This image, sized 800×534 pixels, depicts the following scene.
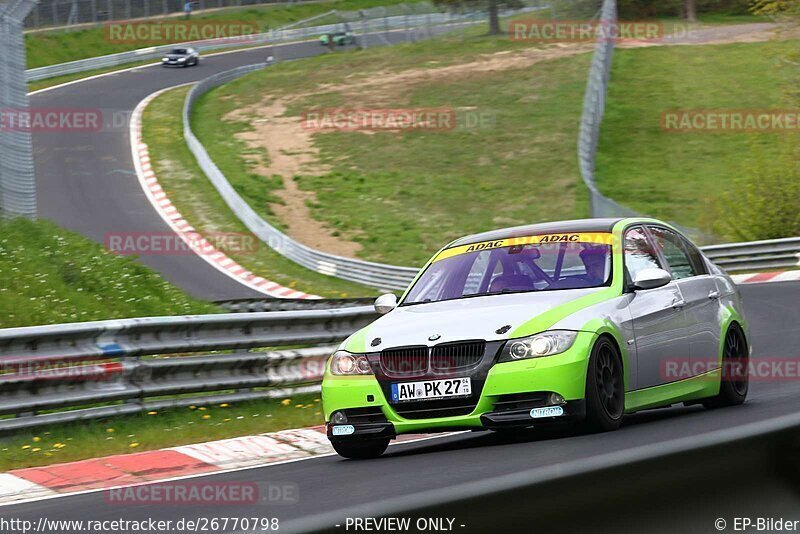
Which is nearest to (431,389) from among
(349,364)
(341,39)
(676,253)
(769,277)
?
(349,364)

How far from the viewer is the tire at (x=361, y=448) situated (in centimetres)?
846

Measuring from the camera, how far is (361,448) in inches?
334

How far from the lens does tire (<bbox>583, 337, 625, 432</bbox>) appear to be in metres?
7.79

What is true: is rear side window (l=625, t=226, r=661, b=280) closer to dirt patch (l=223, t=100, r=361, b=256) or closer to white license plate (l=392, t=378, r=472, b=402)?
white license plate (l=392, t=378, r=472, b=402)

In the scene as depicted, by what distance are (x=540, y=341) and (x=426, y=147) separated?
39.8 meters

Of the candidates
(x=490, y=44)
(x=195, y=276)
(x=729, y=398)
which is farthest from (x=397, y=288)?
(x=490, y=44)

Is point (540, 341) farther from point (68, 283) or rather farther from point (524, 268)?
point (68, 283)

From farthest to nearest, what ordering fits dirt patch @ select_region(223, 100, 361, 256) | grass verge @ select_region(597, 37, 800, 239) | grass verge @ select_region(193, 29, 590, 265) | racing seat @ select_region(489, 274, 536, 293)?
grass verge @ select_region(597, 37, 800, 239)
grass verge @ select_region(193, 29, 590, 265)
dirt patch @ select_region(223, 100, 361, 256)
racing seat @ select_region(489, 274, 536, 293)

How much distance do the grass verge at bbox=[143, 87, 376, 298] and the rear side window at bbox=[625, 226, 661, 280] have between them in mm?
19238

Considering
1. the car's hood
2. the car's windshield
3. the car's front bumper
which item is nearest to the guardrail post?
the car's windshield

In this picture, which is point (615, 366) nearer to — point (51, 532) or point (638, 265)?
point (638, 265)

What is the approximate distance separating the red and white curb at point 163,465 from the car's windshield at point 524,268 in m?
1.39

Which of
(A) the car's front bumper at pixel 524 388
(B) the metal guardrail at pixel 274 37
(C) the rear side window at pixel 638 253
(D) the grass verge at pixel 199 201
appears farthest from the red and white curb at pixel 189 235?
(B) the metal guardrail at pixel 274 37

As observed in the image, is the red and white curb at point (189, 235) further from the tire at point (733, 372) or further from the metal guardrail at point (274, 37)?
the metal guardrail at point (274, 37)
